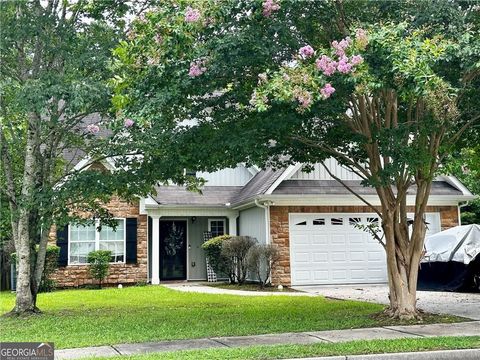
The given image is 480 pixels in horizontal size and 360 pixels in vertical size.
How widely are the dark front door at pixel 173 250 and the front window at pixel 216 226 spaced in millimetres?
929

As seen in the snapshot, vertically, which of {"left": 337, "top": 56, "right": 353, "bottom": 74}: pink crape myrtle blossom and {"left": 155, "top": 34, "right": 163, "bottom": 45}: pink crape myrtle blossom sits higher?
{"left": 155, "top": 34, "right": 163, "bottom": 45}: pink crape myrtle blossom

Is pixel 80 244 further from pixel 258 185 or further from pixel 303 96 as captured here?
pixel 303 96

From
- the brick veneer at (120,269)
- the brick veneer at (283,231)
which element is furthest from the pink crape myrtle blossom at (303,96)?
the brick veneer at (120,269)

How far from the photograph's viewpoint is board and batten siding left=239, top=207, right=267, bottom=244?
17.2 metres

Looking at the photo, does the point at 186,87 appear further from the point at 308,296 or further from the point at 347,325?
the point at 308,296

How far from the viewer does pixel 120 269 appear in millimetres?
17969

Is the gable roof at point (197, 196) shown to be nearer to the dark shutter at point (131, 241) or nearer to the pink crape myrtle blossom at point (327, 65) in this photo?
the dark shutter at point (131, 241)

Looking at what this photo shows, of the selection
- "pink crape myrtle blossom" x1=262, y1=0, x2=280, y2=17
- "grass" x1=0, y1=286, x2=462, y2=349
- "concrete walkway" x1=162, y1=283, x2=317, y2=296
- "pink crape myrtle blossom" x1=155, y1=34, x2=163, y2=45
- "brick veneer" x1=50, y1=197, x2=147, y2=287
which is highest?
"pink crape myrtle blossom" x1=262, y1=0, x2=280, y2=17

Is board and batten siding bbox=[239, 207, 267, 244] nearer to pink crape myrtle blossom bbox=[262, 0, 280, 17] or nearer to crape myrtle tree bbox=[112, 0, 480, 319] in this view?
crape myrtle tree bbox=[112, 0, 480, 319]

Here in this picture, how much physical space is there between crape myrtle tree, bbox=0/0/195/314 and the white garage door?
6.92 meters

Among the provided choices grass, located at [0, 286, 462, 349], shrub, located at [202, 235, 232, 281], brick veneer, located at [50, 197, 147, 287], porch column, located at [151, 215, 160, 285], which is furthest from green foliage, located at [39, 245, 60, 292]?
shrub, located at [202, 235, 232, 281]

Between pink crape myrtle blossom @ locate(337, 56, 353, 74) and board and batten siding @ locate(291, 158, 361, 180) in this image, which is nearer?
pink crape myrtle blossom @ locate(337, 56, 353, 74)

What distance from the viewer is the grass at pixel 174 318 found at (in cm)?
833

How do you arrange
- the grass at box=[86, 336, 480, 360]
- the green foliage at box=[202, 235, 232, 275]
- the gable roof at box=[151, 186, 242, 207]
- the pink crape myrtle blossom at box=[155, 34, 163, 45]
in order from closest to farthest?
the grass at box=[86, 336, 480, 360] < the pink crape myrtle blossom at box=[155, 34, 163, 45] < the green foliage at box=[202, 235, 232, 275] < the gable roof at box=[151, 186, 242, 207]
